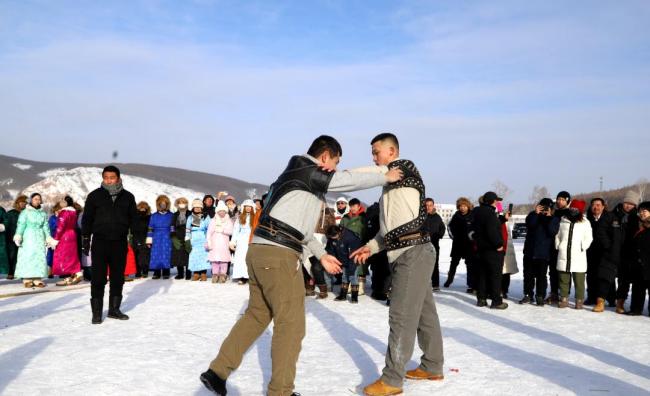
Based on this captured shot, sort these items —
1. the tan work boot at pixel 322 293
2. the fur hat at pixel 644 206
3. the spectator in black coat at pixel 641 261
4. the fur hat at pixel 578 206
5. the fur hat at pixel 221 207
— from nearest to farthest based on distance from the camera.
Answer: the spectator in black coat at pixel 641 261 < the fur hat at pixel 644 206 < the fur hat at pixel 578 206 < the tan work boot at pixel 322 293 < the fur hat at pixel 221 207

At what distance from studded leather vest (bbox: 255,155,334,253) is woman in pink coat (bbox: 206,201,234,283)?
28.8 ft

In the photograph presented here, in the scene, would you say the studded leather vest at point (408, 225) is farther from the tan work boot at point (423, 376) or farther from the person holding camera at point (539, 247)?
the person holding camera at point (539, 247)

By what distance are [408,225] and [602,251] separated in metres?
6.26

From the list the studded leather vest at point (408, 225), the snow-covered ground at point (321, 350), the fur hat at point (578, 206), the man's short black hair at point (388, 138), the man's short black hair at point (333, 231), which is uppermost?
the man's short black hair at point (388, 138)

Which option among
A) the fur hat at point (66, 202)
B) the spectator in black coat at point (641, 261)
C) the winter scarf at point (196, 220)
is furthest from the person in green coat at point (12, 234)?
the spectator in black coat at point (641, 261)

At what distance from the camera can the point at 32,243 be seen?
36.8 ft

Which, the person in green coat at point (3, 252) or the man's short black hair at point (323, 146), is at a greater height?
the man's short black hair at point (323, 146)

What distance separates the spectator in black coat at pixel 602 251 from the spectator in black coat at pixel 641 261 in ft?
1.08

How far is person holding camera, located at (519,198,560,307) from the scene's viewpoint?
9.45m

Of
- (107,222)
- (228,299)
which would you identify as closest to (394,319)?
(107,222)

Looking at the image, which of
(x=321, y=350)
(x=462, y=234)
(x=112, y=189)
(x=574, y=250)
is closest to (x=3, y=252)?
(x=112, y=189)

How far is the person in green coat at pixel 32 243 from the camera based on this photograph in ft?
36.6

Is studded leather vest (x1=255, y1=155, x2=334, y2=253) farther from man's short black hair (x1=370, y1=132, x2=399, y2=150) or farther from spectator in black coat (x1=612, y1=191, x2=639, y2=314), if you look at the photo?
spectator in black coat (x1=612, y1=191, x2=639, y2=314)

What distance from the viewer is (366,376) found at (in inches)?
192
